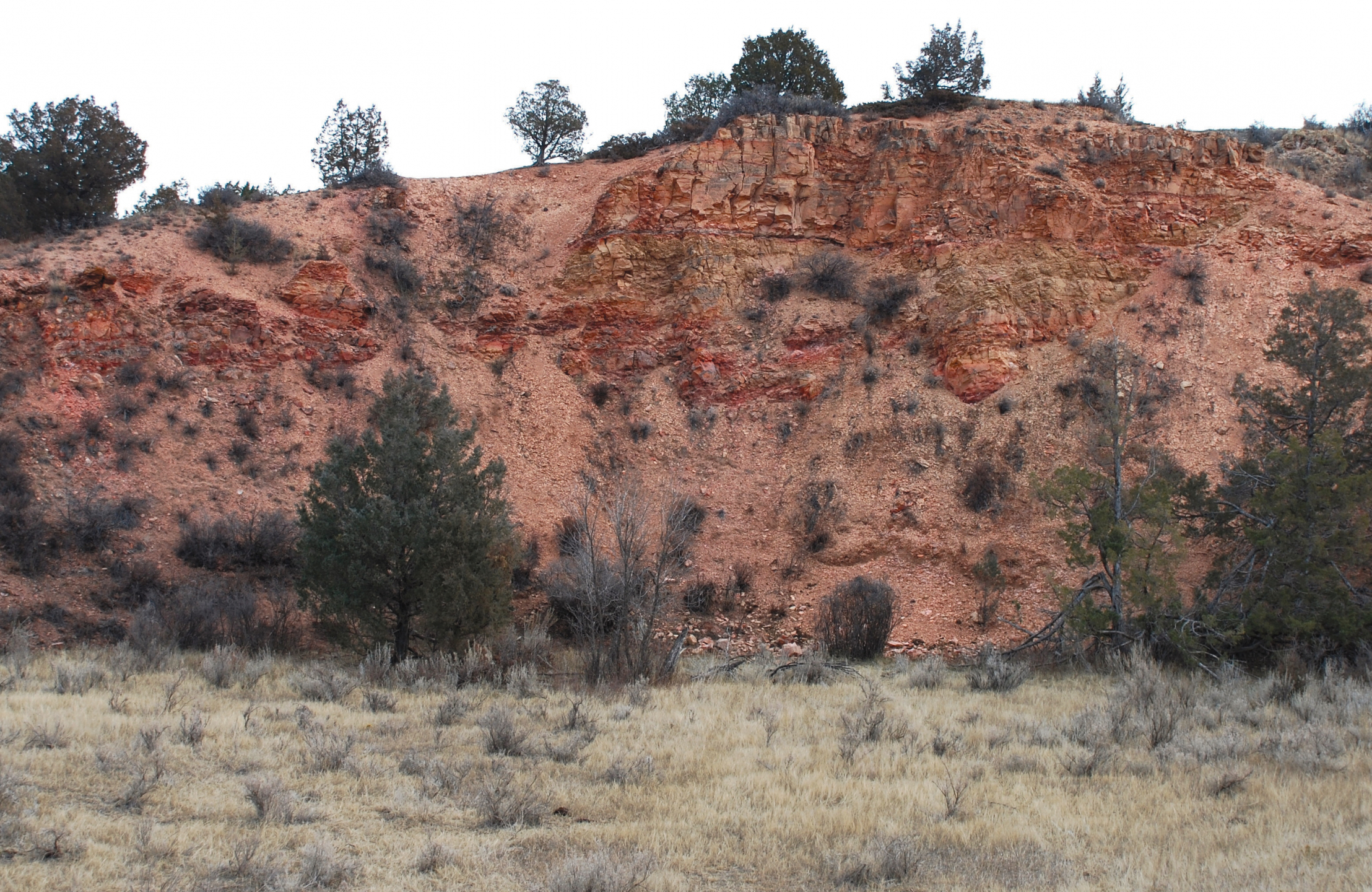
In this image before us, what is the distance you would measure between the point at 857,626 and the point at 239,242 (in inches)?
750

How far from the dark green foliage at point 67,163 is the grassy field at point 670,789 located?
65.6 feet

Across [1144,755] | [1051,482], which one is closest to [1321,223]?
[1051,482]

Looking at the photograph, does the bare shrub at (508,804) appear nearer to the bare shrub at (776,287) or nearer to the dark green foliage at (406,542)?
the dark green foliage at (406,542)

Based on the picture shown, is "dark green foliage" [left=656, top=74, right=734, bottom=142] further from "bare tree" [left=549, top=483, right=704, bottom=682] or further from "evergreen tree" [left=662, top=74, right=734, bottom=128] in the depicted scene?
"bare tree" [left=549, top=483, right=704, bottom=682]

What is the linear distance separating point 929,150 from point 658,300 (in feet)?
30.3

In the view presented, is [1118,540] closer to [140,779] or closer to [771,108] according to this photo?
[140,779]

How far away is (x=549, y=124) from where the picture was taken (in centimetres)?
3244

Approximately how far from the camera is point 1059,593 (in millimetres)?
14172

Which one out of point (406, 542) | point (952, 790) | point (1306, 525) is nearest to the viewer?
point (952, 790)

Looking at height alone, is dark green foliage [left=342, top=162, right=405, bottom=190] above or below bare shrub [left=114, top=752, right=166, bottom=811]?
above

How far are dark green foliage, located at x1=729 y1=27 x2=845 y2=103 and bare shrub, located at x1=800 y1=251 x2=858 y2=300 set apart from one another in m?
9.52

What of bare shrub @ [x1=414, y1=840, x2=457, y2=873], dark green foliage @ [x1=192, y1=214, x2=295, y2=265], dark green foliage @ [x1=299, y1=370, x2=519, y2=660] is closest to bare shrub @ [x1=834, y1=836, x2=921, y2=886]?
bare shrub @ [x1=414, y1=840, x2=457, y2=873]

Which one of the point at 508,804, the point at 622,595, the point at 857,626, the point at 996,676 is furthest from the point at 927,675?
the point at 508,804

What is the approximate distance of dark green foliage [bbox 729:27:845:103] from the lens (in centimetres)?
3203
